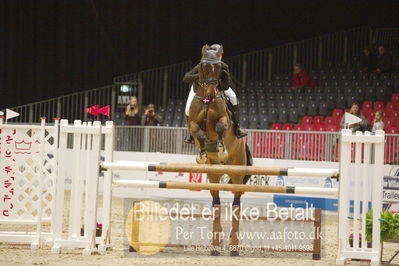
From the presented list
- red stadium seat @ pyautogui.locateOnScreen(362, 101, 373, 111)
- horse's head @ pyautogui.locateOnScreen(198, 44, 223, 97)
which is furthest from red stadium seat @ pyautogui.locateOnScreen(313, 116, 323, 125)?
horse's head @ pyautogui.locateOnScreen(198, 44, 223, 97)

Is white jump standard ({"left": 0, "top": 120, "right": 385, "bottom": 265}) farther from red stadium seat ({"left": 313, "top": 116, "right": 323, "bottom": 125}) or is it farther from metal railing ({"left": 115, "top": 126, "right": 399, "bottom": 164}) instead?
red stadium seat ({"left": 313, "top": 116, "right": 323, "bottom": 125})

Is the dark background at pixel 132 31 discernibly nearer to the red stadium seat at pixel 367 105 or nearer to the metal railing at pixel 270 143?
the metal railing at pixel 270 143

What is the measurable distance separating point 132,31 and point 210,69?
32.9ft

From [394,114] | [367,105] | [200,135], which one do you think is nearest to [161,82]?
[367,105]

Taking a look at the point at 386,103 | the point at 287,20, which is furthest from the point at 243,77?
the point at 386,103

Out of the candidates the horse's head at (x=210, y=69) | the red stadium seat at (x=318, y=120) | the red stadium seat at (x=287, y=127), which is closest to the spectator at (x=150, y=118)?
the red stadium seat at (x=287, y=127)

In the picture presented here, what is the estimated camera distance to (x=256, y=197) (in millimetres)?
11945

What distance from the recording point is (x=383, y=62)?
13688 millimetres

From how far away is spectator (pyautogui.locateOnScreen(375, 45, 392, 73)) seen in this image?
44.8ft

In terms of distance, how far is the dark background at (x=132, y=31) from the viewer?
569 inches

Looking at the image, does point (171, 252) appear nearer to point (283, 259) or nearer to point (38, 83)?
point (283, 259)

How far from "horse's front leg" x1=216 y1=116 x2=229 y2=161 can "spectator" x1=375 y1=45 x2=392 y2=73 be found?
8.13 meters

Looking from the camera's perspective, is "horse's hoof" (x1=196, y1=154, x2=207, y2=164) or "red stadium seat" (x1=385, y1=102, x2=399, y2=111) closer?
"horse's hoof" (x1=196, y1=154, x2=207, y2=164)

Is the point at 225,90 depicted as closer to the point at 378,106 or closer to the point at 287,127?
the point at 287,127
